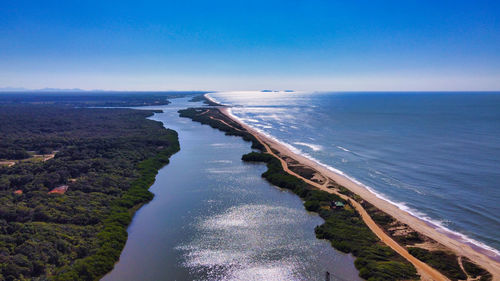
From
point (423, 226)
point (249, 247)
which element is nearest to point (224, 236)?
point (249, 247)

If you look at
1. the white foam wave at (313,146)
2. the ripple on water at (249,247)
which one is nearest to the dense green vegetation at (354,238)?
the ripple on water at (249,247)

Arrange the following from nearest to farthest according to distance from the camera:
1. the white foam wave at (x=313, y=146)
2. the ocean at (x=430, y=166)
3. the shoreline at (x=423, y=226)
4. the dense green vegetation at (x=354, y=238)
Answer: the dense green vegetation at (x=354, y=238), the shoreline at (x=423, y=226), the ocean at (x=430, y=166), the white foam wave at (x=313, y=146)

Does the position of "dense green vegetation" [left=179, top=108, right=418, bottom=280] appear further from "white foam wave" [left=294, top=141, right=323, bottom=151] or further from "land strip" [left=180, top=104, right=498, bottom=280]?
"white foam wave" [left=294, top=141, right=323, bottom=151]

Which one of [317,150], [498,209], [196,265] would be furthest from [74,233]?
[317,150]

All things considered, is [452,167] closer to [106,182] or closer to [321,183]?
[321,183]

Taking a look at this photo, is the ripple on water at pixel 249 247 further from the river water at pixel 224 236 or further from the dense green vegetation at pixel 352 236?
the dense green vegetation at pixel 352 236

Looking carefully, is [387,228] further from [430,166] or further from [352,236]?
[430,166]

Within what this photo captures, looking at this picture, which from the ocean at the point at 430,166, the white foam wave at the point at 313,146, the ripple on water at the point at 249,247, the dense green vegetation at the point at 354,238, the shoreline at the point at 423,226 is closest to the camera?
the dense green vegetation at the point at 354,238

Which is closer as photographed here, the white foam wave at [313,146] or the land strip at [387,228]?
the land strip at [387,228]

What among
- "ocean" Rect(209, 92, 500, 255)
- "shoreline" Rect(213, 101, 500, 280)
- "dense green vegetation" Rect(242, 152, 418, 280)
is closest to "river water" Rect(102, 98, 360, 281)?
"dense green vegetation" Rect(242, 152, 418, 280)
